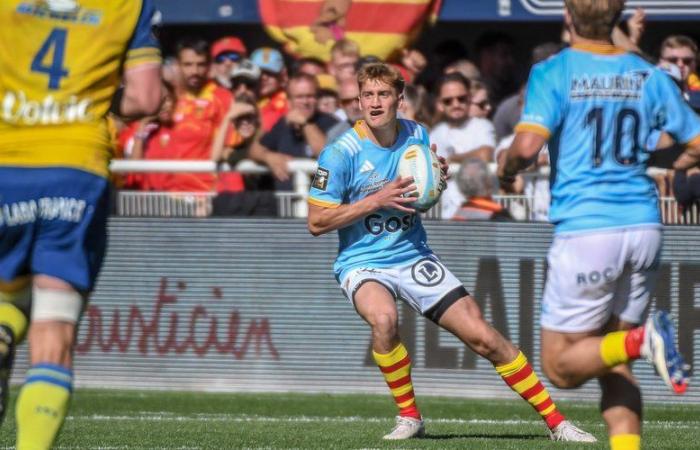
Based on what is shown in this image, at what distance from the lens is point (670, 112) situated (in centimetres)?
657

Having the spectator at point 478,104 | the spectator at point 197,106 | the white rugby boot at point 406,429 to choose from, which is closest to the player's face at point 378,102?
the white rugby boot at point 406,429

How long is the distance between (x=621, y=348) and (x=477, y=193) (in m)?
5.27

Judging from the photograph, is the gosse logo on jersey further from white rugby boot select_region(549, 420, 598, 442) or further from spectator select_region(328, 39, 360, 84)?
spectator select_region(328, 39, 360, 84)

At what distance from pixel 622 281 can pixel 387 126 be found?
2.82 meters

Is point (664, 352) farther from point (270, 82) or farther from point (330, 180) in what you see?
point (270, 82)

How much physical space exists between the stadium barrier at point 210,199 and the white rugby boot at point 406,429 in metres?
3.01

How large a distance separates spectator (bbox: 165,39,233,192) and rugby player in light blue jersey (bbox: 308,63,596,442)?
3737mm

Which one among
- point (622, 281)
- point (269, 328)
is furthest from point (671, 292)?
point (622, 281)

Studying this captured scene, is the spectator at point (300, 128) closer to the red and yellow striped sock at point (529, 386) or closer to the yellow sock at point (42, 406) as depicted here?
the red and yellow striped sock at point (529, 386)

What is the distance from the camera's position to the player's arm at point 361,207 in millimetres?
8664

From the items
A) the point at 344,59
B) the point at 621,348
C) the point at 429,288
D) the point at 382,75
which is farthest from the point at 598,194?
the point at 344,59

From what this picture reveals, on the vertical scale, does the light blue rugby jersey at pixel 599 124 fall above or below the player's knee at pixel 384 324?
above

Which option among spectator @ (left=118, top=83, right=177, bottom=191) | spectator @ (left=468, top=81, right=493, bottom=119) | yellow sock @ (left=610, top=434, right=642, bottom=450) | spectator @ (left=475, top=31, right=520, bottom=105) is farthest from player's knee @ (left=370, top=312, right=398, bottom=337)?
spectator @ (left=475, top=31, right=520, bottom=105)

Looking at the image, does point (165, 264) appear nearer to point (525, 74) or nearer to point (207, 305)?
point (207, 305)
